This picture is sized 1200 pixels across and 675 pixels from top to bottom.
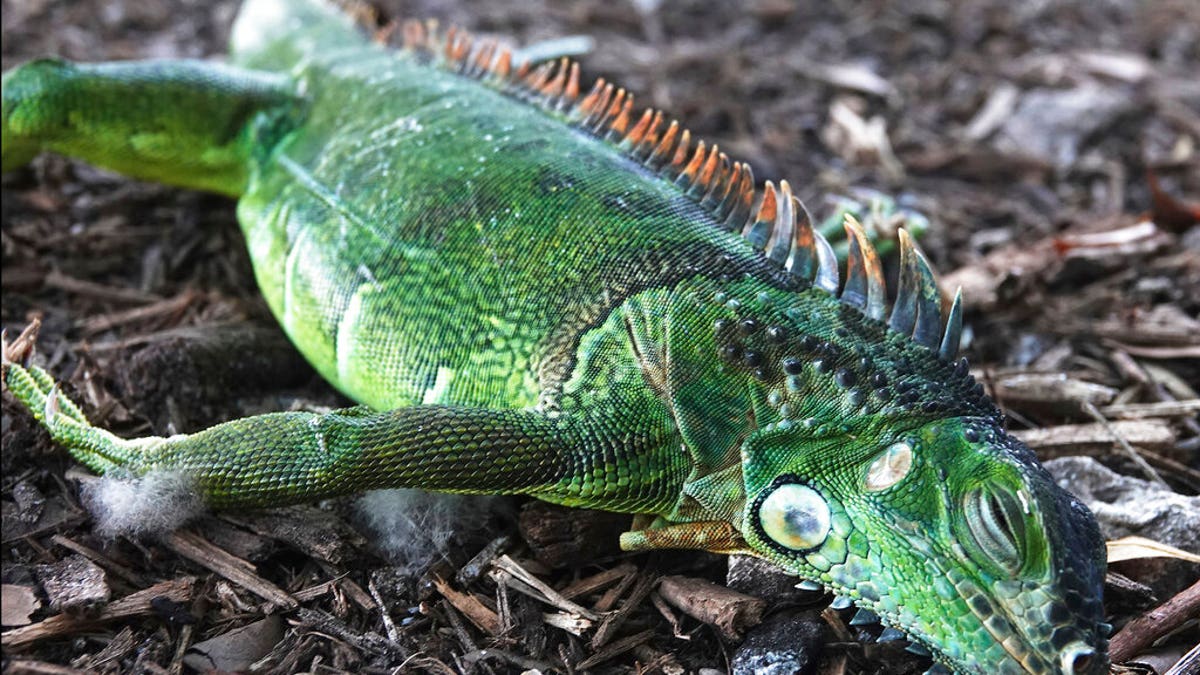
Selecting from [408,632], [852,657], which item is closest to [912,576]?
[852,657]

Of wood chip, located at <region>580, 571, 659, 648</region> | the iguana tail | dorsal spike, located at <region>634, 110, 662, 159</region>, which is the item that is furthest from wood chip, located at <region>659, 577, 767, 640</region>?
the iguana tail

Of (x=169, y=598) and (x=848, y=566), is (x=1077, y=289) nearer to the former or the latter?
(x=848, y=566)

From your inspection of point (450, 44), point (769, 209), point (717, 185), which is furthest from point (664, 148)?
point (450, 44)

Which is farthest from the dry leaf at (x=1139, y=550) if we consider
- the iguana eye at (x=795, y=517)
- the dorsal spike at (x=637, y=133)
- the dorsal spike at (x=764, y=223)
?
the dorsal spike at (x=637, y=133)

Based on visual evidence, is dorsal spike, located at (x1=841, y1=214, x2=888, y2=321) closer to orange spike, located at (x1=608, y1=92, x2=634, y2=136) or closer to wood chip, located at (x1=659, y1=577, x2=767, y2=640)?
wood chip, located at (x1=659, y1=577, x2=767, y2=640)

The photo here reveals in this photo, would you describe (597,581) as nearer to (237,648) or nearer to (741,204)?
(237,648)

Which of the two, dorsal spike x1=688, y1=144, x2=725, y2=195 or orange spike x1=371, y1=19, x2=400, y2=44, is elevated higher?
dorsal spike x1=688, y1=144, x2=725, y2=195

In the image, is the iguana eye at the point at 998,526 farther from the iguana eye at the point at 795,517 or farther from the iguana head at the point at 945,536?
the iguana eye at the point at 795,517
